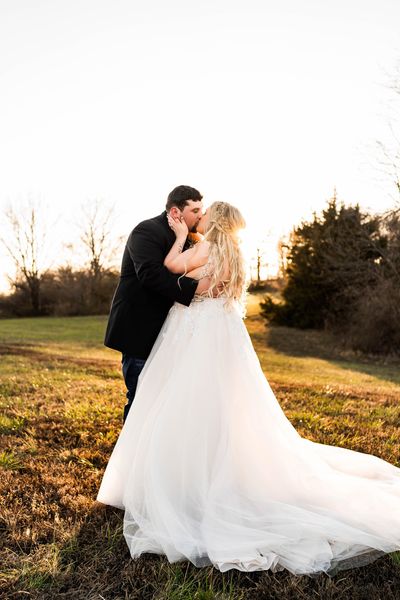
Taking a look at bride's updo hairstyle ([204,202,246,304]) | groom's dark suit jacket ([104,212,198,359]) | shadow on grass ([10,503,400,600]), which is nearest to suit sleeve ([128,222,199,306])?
groom's dark suit jacket ([104,212,198,359])

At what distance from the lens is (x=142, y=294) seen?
4.79 meters

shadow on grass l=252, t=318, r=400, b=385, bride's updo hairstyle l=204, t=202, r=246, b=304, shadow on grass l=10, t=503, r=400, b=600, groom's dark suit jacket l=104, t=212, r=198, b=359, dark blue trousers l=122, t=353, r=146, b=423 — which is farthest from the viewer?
shadow on grass l=252, t=318, r=400, b=385

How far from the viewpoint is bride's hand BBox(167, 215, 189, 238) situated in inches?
182

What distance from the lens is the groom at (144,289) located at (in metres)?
4.60

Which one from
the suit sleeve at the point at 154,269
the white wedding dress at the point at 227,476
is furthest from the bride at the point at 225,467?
the suit sleeve at the point at 154,269

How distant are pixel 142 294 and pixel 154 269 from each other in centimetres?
44

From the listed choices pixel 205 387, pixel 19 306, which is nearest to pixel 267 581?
pixel 205 387

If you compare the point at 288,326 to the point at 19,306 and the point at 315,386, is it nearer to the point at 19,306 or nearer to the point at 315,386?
the point at 315,386

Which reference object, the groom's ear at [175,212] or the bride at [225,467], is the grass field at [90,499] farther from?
the groom's ear at [175,212]

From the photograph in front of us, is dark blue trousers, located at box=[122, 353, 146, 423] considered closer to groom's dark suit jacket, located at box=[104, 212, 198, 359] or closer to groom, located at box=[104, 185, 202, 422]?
groom, located at box=[104, 185, 202, 422]

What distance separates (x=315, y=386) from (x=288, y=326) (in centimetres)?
2170

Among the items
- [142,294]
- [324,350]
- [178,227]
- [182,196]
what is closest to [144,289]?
[142,294]

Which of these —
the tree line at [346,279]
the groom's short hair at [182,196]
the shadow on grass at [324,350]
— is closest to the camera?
the groom's short hair at [182,196]

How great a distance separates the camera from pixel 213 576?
3.14 m
